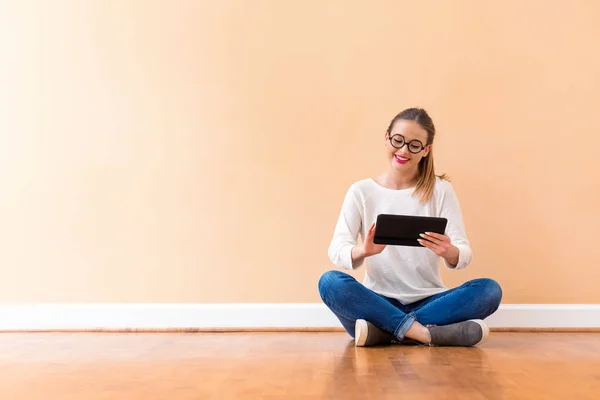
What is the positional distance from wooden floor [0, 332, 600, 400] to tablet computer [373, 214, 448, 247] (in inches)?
12.0

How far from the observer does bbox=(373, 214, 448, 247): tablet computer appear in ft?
6.56

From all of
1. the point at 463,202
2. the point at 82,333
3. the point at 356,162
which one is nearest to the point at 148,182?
the point at 82,333

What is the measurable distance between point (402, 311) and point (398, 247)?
0.83ft

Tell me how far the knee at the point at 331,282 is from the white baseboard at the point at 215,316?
464 mm

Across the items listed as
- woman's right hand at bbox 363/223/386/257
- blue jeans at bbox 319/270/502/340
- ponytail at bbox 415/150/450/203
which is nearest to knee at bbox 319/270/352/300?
→ blue jeans at bbox 319/270/502/340

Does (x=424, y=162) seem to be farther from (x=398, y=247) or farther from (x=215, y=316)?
(x=215, y=316)

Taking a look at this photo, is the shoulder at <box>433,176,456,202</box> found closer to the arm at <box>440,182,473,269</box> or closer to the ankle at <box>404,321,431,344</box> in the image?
the arm at <box>440,182,473,269</box>

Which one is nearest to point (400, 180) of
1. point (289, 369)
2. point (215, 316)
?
point (215, 316)

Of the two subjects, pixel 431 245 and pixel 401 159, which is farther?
pixel 401 159

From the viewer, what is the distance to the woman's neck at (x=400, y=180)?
7.85ft

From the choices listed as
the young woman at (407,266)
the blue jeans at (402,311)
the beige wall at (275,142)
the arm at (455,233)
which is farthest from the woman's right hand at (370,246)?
the beige wall at (275,142)

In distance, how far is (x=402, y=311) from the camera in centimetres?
216

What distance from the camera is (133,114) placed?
274cm

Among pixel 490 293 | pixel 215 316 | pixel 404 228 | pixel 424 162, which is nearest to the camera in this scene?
pixel 404 228
